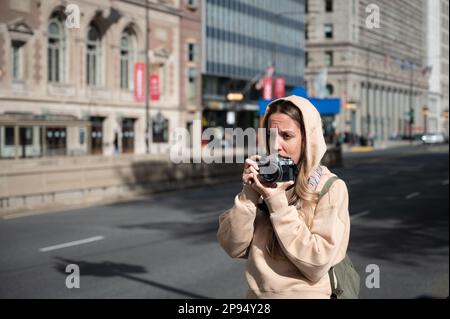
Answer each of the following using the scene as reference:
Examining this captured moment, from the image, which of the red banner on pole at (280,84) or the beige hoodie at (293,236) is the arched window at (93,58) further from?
the red banner on pole at (280,84)

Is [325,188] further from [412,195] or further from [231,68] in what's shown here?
[231,68]

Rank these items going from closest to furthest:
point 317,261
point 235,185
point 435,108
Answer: point 317,261
point 435,108
point 235,185

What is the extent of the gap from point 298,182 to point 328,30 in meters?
2.14

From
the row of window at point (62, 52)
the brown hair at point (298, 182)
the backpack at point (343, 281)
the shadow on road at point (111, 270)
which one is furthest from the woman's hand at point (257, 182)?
the shadow on road at point (111, 270)

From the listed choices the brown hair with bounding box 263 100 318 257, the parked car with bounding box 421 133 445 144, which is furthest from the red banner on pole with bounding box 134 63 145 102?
the brown hair with bounding box 263 100 318 257

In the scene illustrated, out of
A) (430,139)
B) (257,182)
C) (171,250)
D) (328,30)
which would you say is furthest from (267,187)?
(171,250)

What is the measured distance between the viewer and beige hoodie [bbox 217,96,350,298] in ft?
8.16

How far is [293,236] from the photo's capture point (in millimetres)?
2494

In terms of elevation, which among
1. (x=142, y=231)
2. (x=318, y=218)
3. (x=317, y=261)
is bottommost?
(x=142, y=231)
